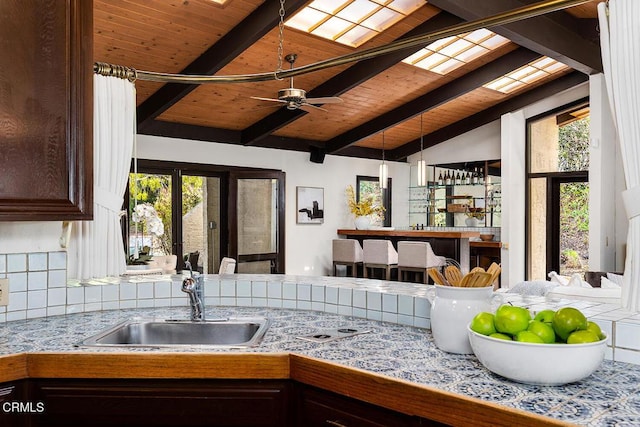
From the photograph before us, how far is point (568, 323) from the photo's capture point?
4.51 ft

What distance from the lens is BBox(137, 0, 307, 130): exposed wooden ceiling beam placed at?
463 cm

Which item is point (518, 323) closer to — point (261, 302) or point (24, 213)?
point (261, 302)

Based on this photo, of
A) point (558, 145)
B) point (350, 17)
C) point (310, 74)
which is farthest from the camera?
Answer: point (558, 145)

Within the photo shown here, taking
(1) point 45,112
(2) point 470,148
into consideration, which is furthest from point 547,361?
(2) point 470,148

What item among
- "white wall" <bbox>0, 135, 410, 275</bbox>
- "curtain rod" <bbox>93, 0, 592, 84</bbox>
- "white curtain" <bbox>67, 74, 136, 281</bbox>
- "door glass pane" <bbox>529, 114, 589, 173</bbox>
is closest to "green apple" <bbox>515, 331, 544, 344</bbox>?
"curtain rod" <bbox>93, 0, 592, 84</bbox>

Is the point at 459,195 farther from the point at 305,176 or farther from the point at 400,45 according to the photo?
the point at 400,45

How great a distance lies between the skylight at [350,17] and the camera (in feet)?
16.5

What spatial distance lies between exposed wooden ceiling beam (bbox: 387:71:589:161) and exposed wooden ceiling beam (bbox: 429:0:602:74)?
4.48 ft

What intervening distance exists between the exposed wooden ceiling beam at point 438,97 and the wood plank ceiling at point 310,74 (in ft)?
0.05

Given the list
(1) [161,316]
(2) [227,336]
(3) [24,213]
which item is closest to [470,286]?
(2) [227,336]

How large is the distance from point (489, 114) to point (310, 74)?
12.8 ft

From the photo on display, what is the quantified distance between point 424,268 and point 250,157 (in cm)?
301

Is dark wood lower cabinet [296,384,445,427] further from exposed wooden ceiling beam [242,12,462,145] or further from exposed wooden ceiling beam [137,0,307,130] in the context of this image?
exposed wooden ceiling beam [242,12,462,145]

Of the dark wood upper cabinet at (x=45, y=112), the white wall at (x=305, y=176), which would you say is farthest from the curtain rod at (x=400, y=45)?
the white wall at (x=305, y=176)
